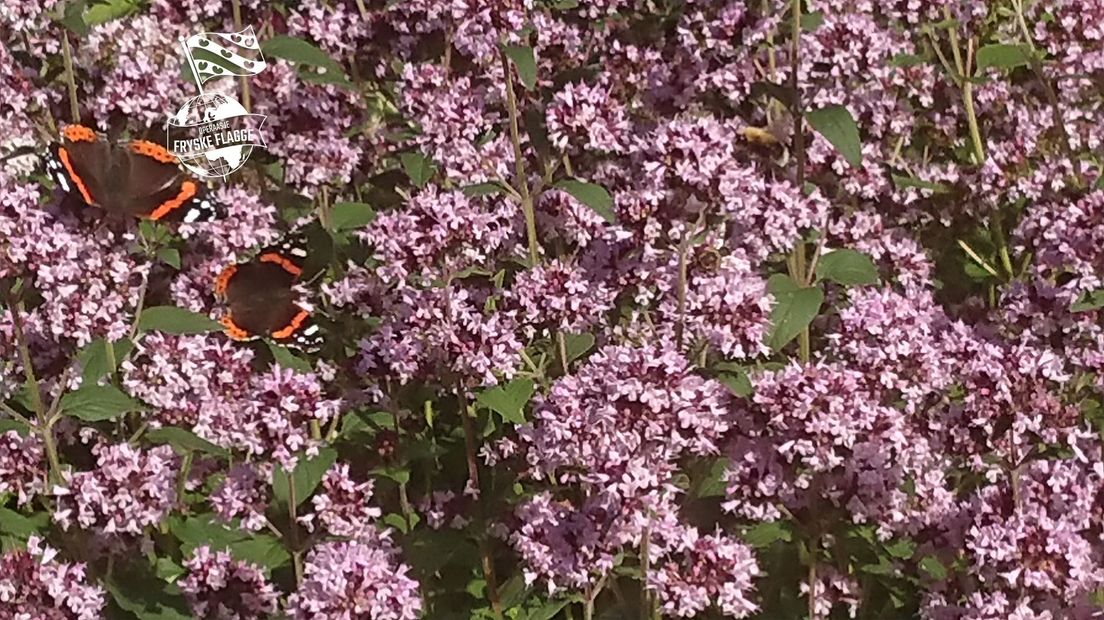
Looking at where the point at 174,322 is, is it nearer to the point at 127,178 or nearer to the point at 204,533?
the point at 127,178

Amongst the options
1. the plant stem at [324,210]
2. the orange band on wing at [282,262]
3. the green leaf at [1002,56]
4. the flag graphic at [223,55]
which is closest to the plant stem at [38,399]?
the orange band on wing at [282,262]

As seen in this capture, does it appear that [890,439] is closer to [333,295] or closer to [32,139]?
[333,295]

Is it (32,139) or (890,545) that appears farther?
(32,139)

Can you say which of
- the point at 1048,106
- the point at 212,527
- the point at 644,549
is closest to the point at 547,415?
the point at 644,549

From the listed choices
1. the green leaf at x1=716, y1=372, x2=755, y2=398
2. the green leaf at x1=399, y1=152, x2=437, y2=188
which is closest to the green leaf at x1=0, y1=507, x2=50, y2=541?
the green leaf at x1=399, y1=152, x2=437, y2=188

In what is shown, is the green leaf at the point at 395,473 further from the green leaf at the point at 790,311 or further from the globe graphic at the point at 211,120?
the globe graphic at the point at 211,120

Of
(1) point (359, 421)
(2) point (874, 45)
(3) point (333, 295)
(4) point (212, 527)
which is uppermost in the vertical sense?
(2) point (874, 45)

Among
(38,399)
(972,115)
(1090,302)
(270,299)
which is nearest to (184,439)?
(38,399)
